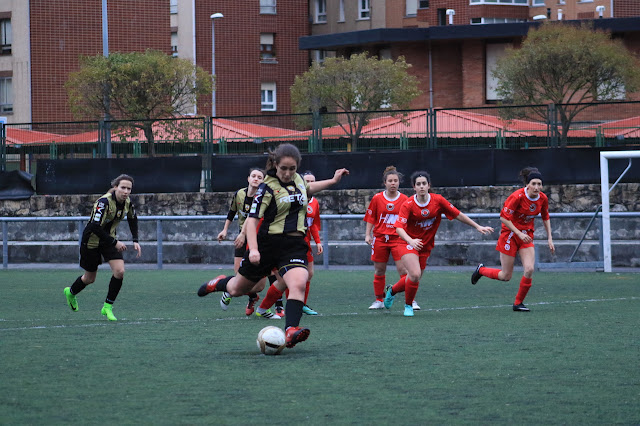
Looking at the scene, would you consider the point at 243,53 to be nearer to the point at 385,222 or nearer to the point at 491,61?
the point at 491,61

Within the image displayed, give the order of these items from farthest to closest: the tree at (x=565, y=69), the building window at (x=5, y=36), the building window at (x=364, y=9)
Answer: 1. the building window at (x=364, y=9)
2. the building window at (x=5, y=36)
3. the tree at (x=565, y=69)

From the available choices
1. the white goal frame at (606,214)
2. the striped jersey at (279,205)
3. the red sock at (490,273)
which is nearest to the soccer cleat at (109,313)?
the striped jersey at (279,205)

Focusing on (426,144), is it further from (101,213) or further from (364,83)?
(364,83)

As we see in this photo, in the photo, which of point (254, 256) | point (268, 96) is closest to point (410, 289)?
point (254, 256)

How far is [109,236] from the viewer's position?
1034 centimetres

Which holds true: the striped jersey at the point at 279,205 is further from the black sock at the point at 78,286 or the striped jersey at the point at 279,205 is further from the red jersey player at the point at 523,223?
the black sock at the point at 78,286

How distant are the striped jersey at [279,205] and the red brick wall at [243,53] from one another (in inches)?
1794

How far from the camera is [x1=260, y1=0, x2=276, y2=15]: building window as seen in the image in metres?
56.3

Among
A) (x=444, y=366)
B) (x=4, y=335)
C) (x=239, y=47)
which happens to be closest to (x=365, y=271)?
(x=4, y=335)

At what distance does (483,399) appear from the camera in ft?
18.9

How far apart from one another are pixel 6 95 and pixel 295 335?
43.2 meters

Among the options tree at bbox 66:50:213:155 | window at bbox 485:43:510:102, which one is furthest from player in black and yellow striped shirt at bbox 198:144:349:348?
window at bbox 485:43:510:102

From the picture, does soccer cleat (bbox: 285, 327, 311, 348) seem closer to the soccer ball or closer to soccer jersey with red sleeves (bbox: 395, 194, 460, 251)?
the soccer ball

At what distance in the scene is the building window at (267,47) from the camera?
5619 cm
